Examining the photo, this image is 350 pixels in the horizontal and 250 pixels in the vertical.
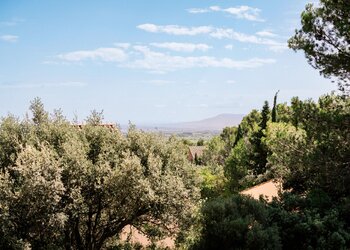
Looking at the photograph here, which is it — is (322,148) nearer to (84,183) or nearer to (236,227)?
(236,227)

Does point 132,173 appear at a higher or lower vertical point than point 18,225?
higher

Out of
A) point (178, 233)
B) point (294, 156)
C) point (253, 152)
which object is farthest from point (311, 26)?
point (253, 152)

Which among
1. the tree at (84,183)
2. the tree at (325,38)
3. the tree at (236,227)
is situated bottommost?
the tree at (236,227)

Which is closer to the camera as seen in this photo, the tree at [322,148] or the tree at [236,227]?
the tree at [236,227]

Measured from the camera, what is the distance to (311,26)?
49.3 feet

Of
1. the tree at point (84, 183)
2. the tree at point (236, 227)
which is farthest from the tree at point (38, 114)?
the tree at point (236, 227)

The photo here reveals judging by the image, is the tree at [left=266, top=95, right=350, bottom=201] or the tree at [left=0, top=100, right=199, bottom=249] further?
the tree at [left=266, top=95, right=350, bottom=201]

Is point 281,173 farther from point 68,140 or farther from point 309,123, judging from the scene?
point 68,140

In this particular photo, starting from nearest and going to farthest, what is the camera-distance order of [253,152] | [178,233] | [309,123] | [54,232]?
[54,232] → [309,123] → [178,233] → [253,152]

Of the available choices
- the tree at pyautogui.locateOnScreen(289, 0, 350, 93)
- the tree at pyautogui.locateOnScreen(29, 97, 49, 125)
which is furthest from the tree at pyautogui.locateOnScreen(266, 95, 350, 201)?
the tree at pyautogui.locateOnScreen(29, 97, 49, 125)

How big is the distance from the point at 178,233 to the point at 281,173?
5.38 m

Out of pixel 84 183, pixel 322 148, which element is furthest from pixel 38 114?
pixel 322 148

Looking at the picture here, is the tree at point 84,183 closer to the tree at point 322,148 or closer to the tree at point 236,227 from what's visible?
the tree at point 236,227

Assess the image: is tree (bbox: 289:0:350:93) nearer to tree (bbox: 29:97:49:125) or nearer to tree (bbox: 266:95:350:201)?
tree (bbox: 266:95:350:201)
